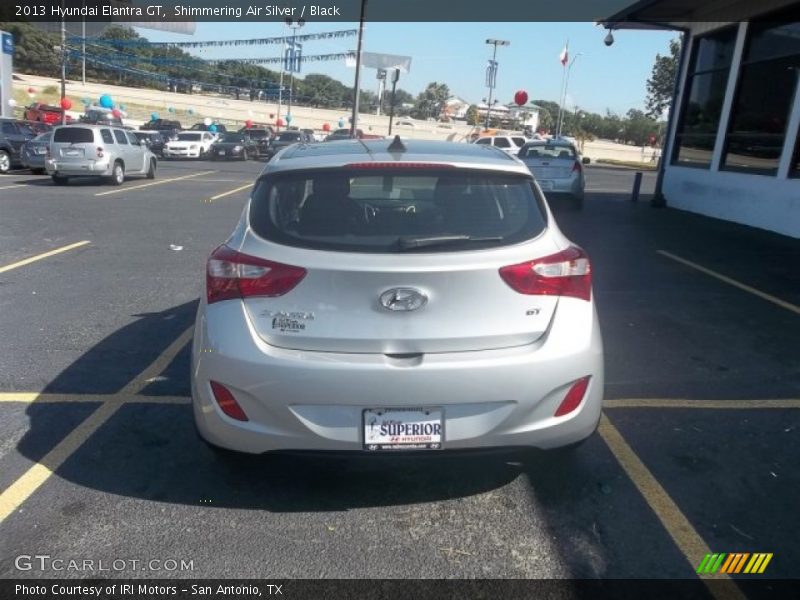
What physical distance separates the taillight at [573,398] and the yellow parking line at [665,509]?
0.70 m

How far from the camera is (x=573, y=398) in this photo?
117 inches

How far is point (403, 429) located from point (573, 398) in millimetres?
794

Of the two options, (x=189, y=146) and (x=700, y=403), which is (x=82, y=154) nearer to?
(x=189, y=146)

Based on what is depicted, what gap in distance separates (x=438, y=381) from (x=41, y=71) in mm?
93097

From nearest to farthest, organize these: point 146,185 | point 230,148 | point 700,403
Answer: point 700,403
point 146,185
point 230,148

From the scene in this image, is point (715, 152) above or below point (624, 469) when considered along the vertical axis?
above

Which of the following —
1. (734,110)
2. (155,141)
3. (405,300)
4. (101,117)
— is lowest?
(155,141)

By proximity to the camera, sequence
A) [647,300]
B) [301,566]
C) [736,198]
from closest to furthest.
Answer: [301,566]
[647,300]
[736,198]

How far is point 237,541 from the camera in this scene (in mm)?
2869

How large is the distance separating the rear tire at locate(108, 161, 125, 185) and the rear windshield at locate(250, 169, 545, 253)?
16.8m

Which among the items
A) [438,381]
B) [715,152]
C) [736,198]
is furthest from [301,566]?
[715,152]

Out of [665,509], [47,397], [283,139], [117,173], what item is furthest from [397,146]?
[283,139]

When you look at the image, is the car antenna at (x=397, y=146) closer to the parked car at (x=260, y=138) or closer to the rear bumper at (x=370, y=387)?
the rear bumper at (x=370, y=387)

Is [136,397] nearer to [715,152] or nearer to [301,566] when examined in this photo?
[301,566]
